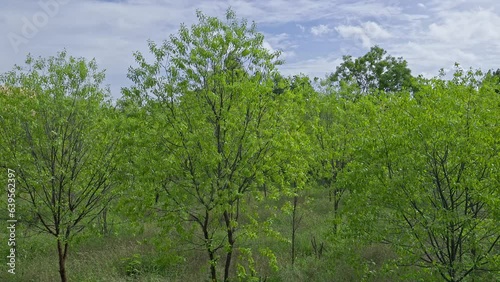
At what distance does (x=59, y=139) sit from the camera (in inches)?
397

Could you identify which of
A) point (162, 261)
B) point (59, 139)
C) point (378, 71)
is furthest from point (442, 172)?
point (378, 71)

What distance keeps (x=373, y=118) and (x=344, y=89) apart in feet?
28.4

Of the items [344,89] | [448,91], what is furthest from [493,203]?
[344,89]

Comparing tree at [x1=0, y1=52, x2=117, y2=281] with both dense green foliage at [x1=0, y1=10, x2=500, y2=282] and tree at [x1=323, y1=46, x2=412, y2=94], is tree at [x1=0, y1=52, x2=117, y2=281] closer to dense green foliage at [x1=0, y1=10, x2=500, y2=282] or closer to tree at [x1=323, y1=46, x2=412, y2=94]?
dense green foliage at [x1=0, y1=10, x2=500, y2=282]

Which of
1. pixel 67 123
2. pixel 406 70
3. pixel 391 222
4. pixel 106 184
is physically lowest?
pixel 391 222

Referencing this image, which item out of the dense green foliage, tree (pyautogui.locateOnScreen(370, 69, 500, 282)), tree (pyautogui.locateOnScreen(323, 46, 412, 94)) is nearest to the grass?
the dense green foliage

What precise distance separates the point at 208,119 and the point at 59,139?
3449mm

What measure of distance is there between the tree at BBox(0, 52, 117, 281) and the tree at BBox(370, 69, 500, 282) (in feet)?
22.3

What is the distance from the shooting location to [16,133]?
10312mm

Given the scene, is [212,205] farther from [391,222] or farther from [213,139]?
[391,222]

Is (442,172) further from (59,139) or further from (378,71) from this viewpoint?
(378,71)

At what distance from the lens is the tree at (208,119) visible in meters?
9.43

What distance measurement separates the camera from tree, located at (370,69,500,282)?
767 centimetres

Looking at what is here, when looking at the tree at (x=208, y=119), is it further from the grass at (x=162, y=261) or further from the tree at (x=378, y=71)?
the tree at (x=378, y=71)
